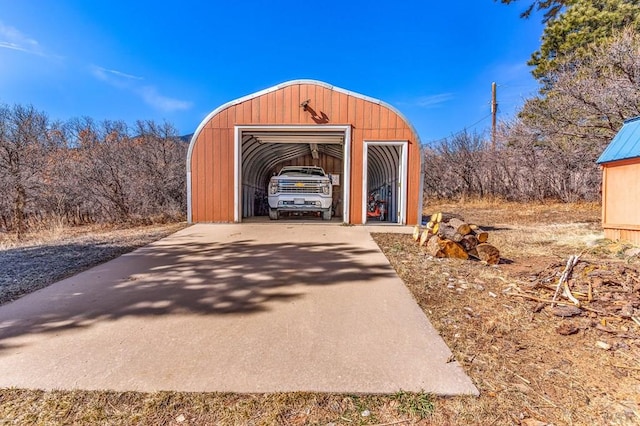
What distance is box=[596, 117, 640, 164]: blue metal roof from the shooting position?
20.9 ft

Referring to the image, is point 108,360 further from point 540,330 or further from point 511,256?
point 511,256

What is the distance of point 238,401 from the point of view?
1917 mm

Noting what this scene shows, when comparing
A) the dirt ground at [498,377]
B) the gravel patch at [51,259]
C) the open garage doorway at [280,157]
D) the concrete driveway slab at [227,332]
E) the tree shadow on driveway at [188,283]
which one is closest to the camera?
the dirt ground at [498,377]

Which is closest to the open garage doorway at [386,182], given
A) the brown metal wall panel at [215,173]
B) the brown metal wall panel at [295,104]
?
the brown metal wall panel at [295,104]

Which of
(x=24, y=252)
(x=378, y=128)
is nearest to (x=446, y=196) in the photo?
(x=378, y=128)

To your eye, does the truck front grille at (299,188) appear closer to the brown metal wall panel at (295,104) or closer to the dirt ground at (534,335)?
the brown metal wall panel at (295,104)

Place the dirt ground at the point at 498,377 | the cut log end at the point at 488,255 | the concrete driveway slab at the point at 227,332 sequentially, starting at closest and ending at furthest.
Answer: the dirt ground at the point at 498,377 < the concrete driveway slab at the point at 227,332 < the cut log end at the point at 488,255

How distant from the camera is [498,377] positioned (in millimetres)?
2188

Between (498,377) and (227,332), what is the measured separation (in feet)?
6.83

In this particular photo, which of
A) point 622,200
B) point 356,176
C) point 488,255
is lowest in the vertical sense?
point 488,255

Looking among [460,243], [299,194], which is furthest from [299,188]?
[460,243]

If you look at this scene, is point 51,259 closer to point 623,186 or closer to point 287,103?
point 287,103

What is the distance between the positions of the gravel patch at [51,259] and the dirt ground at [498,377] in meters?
2.70

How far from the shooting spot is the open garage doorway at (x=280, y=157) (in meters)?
9.30
